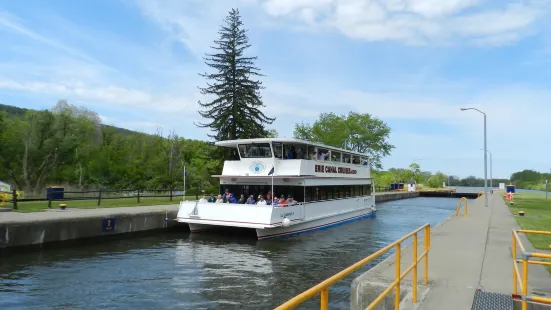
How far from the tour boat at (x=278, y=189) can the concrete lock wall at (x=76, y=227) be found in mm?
1767

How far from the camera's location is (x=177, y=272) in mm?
11797


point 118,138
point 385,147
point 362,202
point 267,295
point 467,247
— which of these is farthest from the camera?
point 385,147

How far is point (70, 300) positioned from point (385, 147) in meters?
61.9

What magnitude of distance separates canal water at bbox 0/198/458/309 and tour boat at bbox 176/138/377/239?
37.6 inches

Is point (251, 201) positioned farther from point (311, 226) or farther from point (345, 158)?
point (345, 158)

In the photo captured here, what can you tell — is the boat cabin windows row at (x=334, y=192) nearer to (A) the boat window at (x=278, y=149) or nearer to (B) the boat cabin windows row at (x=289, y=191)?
(B) the boat cabin windows row at (x=289, y=191)

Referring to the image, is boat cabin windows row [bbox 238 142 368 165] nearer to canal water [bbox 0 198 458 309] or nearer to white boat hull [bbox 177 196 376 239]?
white boat hull [bbox 177 196 376 239]

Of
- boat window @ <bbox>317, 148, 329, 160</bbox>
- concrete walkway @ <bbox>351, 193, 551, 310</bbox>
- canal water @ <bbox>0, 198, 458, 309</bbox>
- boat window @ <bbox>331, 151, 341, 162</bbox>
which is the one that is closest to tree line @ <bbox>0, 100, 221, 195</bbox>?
boat window @ <bbox>331, 151, 341, 162</bbox>

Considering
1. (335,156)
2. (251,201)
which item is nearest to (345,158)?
(335,156)

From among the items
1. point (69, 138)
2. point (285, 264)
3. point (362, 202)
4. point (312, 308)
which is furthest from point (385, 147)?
point (312, 308)

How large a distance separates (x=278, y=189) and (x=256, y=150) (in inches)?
89.5

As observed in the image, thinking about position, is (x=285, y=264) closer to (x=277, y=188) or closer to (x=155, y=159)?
(x=277, y=188)

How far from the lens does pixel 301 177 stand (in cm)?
1914

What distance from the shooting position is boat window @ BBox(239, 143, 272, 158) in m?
20.3
